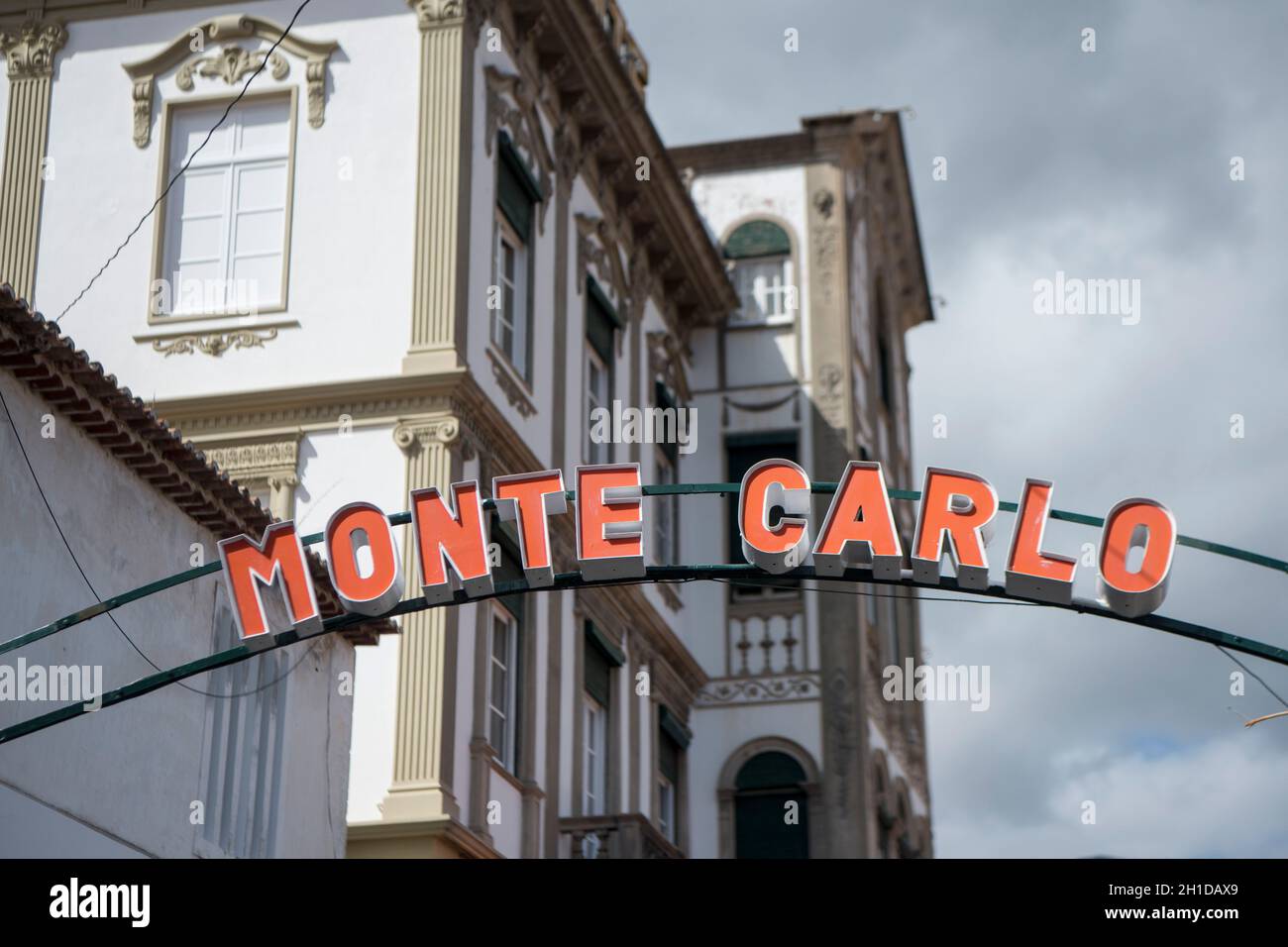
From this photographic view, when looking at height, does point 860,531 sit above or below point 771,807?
below

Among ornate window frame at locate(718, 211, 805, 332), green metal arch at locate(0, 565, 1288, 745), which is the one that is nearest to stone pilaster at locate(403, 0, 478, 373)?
green metal arch at locate(0, 565, 1288, 745)

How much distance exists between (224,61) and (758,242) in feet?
40.5

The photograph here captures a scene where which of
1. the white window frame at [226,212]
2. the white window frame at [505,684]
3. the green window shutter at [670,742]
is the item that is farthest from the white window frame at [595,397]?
the white window frame at [226,212]

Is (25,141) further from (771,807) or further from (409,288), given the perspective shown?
(771,807)

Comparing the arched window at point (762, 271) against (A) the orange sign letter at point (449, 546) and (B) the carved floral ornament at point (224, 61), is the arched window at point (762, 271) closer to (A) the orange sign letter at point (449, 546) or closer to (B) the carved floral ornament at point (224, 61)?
(B) the carved floral ornament at point (224, 61)

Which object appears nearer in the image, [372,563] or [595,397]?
[372,563]

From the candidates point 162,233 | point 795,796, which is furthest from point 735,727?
point 162,233

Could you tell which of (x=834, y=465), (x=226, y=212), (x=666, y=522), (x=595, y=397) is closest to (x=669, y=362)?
(x=666, y=522)

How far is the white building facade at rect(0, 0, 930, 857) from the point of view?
813 inches

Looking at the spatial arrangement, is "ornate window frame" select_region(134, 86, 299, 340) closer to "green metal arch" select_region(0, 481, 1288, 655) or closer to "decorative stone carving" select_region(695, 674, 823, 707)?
"green metal arch" select_region(0, 481, 1288, 655)

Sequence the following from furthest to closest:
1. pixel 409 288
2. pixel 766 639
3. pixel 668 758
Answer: pixel 766 639
pixel 668 758
pixel 409 288

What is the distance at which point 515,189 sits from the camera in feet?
77.7

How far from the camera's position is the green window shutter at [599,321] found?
2661cm

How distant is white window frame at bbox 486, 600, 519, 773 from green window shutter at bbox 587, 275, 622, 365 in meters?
5.19
